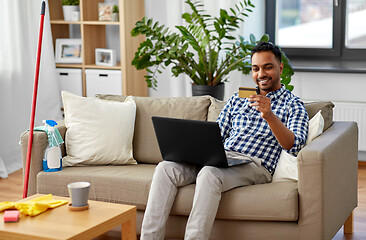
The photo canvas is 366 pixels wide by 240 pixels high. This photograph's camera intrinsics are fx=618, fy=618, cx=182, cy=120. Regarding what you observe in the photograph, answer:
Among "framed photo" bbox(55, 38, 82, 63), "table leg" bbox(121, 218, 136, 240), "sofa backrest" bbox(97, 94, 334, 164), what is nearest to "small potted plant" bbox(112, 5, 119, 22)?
"framed photo" bbox(55, 38, 82, 63)

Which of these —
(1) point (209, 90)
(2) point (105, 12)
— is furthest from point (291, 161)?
(2) point (105, 12)

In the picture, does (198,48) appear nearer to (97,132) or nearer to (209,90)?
(209,90)

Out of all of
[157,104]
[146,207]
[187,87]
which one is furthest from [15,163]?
[146,207]

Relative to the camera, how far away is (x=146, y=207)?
2787 mm

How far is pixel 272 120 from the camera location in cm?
274

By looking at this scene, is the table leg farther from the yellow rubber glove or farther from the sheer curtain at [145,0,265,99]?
the sheer curtain at [145,0,265,99]

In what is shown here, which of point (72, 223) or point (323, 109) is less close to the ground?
A: point (323, 109)

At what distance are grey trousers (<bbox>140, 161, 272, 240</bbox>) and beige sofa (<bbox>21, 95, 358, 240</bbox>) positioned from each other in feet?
0.20

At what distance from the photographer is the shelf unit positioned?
4777 millimetres

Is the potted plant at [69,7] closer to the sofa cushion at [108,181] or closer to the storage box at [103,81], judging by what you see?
the storage box at [103,81]

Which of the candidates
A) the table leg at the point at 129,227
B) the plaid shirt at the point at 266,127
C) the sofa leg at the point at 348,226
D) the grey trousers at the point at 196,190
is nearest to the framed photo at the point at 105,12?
the plaid shirt at the point at 266,127

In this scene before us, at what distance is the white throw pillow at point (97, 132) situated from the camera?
3.22 m

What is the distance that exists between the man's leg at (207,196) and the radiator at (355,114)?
6.54ft

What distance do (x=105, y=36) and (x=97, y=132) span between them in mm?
2165
